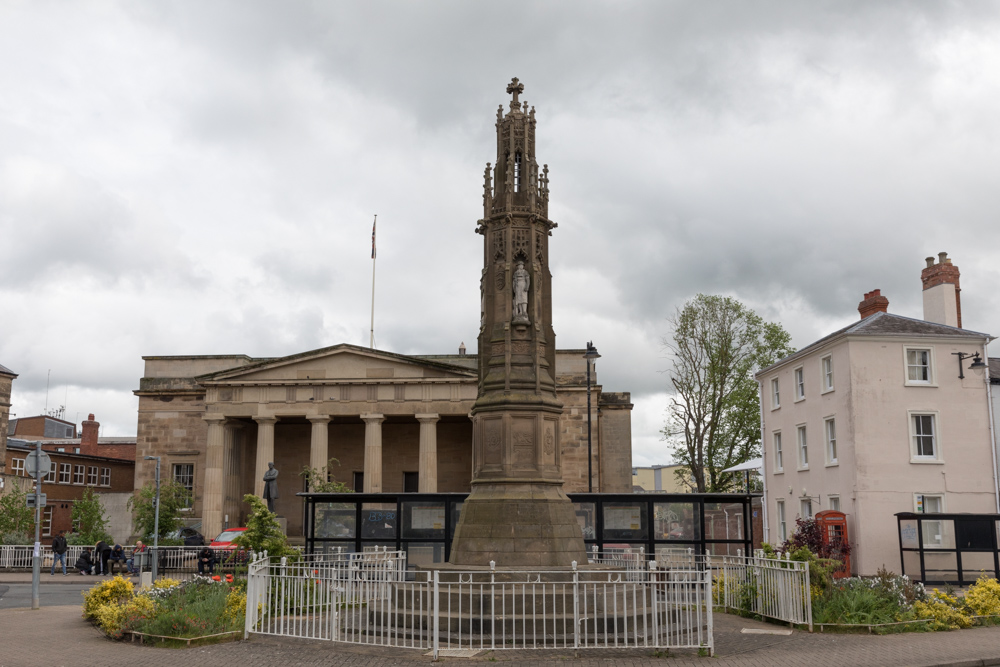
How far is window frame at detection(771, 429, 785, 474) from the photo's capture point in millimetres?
37156

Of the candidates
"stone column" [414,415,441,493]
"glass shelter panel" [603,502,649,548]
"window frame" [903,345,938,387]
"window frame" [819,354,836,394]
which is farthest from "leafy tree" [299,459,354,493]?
"window frame" [903,345,938,387]

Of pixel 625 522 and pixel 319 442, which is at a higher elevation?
pixel 319 442

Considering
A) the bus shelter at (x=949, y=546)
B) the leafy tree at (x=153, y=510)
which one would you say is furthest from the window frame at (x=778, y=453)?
the leafy tree at (x=153, y=510)

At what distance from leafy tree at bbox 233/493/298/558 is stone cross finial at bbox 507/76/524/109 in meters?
9.41

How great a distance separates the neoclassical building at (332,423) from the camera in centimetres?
4719

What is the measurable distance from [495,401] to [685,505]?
27.3ft

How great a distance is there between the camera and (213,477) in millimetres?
47625

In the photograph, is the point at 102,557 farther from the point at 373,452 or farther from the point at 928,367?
the point at 928,367

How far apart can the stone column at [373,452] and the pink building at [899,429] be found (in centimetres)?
2322

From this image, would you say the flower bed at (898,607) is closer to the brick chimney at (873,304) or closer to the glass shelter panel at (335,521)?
the glass shelter panel at (335,521)

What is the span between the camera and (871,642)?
1319 centimetres

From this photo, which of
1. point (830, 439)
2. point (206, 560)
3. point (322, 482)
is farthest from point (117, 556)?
point (830, 439)

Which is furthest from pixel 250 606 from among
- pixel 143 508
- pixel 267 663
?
pixel 143 508

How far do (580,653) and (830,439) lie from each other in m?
23.5
